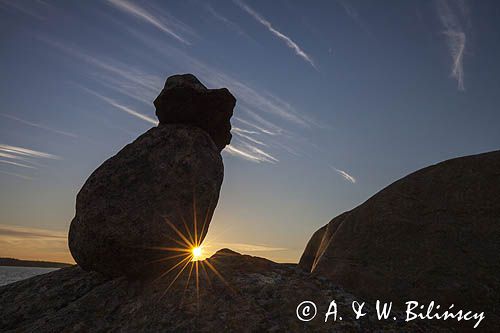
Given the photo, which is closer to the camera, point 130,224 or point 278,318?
point 278,318

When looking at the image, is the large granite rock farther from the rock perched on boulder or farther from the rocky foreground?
the rock perched on boulder

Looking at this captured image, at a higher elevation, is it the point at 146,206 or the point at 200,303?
the point at 146,206

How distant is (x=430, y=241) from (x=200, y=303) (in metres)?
5.88

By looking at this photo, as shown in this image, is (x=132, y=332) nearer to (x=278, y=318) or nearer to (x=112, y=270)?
(x=112, y=270)

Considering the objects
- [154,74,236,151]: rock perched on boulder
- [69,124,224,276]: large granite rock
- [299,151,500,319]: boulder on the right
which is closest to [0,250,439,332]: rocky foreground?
[69,124,224,276]: large granite rock

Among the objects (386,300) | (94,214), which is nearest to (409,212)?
(386,300)

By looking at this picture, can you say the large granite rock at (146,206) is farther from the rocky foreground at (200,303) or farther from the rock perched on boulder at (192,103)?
the rock perched on boulder at (192,103)

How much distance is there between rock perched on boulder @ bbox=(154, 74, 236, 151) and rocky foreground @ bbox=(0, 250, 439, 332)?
3392mm

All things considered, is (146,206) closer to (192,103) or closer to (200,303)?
(200,303)

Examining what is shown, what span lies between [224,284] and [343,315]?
2265 millimetres

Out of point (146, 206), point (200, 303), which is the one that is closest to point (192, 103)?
point (146, 206)

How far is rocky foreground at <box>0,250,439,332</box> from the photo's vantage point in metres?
6.21

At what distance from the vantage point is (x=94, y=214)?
7.72 m

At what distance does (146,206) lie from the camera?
7730 mm
